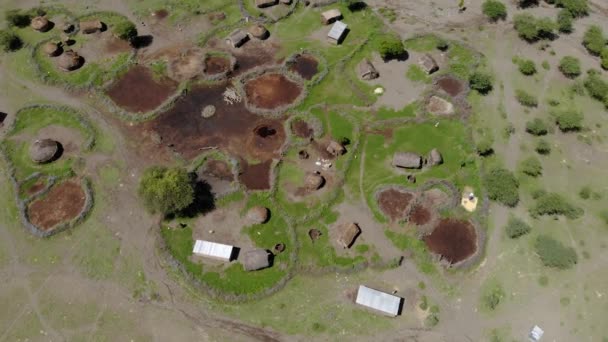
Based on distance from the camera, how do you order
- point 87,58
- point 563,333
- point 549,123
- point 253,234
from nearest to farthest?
1. point 563,333
2. point 253,234
3. point 549,123
4. point 87,58

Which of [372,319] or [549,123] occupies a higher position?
[549,123]

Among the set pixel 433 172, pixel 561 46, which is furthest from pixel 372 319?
pixel 561 46

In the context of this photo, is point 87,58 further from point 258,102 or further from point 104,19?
point 258,102

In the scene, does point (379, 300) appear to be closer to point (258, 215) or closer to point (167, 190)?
point (258, 215)

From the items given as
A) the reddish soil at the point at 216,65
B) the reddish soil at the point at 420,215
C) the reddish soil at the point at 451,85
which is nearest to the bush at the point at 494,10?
the reddish soil at the point at 451,85

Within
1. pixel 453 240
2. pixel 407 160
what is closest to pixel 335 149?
pixel 407 160

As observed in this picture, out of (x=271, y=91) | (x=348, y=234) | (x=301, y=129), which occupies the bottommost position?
(x=348, y=234)

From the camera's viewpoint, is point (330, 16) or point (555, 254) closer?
point (555, 254)
